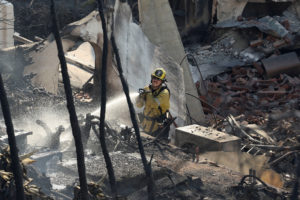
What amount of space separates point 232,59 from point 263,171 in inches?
375

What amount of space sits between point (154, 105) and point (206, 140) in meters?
1.58

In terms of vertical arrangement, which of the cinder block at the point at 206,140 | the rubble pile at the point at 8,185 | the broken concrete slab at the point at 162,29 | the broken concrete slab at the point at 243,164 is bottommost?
the broken concrete slab at the point at 243,164

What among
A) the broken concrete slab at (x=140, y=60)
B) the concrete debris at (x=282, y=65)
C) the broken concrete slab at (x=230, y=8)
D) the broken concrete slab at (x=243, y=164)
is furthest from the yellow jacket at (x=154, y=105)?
the broken concrete slab at (x=230, y=8)

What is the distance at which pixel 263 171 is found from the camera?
942 cm

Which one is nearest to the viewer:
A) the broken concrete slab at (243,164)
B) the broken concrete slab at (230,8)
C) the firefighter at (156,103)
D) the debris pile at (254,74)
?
the broken concrete slab at (243,164)

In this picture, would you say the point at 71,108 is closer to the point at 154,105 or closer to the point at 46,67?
the point at 154,105

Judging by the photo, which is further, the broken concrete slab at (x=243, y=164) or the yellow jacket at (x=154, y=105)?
the yellow jacket at (x=154, y=105)

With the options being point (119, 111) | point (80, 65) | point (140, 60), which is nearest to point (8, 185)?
point (119, 111)

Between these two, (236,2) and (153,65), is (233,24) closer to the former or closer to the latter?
(236,2)

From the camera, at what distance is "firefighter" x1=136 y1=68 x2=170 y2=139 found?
10.1 m

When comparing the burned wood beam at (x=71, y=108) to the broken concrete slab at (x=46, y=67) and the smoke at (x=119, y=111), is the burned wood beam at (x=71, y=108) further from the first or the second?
the broken concrete slab at (x=46, y=67)

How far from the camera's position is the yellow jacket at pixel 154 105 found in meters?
10.2

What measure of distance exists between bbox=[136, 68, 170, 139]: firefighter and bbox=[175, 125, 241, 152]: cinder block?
64cm

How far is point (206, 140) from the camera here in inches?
359
